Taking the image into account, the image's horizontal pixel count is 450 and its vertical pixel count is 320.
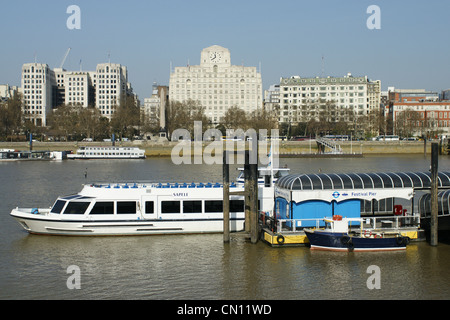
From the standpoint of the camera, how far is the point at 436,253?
2269 cm

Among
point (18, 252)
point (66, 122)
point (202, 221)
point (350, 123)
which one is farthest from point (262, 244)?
point (350, 123)

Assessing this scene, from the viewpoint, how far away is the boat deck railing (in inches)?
934

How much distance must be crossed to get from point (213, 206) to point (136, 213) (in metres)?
3.63

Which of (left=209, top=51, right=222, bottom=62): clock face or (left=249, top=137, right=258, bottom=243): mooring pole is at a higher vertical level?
(left=209, top=51, right=222, bottom=62): clock face

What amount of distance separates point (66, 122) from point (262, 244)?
366 feet

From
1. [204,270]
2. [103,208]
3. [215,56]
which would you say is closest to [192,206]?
[103,208]

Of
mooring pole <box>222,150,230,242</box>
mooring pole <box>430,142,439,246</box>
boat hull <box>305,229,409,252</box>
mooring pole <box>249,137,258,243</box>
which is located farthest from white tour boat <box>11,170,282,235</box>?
mooring pole <box>430,142,439,246</box>

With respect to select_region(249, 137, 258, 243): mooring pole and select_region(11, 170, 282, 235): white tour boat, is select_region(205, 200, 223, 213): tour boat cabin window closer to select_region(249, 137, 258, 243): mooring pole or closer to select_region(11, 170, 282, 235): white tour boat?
select_region(11, 170, 282, 235): white tour boat

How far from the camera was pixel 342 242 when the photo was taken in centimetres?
2244

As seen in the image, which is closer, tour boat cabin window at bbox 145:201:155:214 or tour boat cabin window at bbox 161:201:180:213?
tour boat cabin window at bbox 145:201:155:214

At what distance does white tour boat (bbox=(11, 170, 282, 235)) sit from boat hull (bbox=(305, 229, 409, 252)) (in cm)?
452

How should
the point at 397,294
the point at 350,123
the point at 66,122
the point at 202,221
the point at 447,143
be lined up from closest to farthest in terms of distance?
the point at 397,294, the point at 202,221, the point at 447,143, the point at 66,122, the point at 350,123

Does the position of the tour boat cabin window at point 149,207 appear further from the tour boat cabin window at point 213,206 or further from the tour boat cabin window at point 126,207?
the tour boat cabin window at point 213,206

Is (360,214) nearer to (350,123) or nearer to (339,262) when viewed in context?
(339,262)
